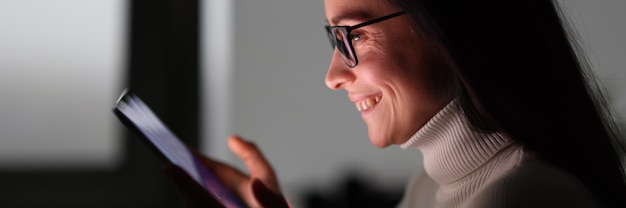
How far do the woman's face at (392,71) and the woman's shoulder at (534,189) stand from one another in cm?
10

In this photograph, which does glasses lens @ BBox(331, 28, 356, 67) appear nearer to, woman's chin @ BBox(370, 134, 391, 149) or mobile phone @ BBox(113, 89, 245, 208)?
woman's chin @ BBox(370, 134, 391, 149)

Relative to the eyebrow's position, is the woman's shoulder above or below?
below

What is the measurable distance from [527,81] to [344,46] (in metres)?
0.19

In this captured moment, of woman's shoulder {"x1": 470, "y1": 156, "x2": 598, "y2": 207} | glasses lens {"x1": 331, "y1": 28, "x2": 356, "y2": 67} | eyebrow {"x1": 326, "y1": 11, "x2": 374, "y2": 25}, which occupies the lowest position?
woman's shoulder {"x1": 470, "y1": 156, "x2": 598, "y2": 207}

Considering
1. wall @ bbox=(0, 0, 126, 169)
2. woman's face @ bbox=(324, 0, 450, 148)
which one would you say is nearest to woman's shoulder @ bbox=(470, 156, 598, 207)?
woman's face @ bbox=(324, 0, 450, 148)

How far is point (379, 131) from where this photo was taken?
787 millimetres

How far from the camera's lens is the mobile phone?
82 centimetres

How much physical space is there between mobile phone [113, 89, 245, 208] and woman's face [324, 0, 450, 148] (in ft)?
0.60

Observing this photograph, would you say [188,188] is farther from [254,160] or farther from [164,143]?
[254,160]

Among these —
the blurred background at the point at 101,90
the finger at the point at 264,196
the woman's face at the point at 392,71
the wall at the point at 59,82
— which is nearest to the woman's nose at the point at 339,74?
the woman's face at the point at 392,71

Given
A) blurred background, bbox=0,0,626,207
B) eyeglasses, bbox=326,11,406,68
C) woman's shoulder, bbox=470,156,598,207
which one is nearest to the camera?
woman's shoulder, bbox=470,156,598,207

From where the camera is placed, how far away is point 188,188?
73 centimetres

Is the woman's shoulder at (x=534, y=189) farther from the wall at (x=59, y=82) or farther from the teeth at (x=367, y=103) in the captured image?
the wall at (x=59, y=82)

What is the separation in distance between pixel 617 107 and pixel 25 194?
56.2 inches
